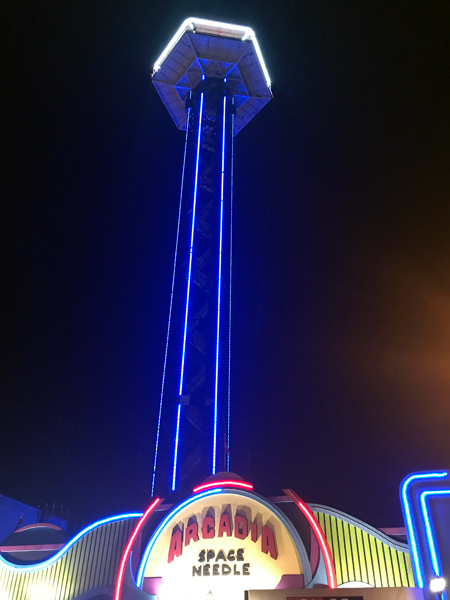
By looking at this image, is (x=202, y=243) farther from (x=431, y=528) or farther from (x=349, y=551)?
(x=431, y=528)

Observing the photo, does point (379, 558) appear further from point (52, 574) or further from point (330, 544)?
point (52, 574)

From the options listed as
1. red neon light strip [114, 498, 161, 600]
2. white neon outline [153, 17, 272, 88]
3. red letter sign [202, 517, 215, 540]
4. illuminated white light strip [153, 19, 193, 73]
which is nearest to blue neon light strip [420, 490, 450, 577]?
red letter sign [202, 517, 215, 540]

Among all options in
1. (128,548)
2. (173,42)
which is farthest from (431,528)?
(173,42)

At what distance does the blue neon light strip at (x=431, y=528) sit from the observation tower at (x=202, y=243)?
6209 mm

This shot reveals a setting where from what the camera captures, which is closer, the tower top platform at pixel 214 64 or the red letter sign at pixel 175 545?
the red letter sign at pixel 175 545

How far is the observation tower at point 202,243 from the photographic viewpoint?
42.7 feet

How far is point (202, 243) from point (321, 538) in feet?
34.3

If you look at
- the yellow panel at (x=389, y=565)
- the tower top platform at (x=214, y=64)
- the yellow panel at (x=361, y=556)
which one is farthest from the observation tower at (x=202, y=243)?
the yellow panel at (x=389, y=565)

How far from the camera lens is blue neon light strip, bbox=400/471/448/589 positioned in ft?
23.2

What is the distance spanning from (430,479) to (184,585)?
4.80 meters

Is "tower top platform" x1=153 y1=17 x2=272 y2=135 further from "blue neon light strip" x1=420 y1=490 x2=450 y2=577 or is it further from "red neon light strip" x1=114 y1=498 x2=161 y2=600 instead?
"blue neon light strip" x1=420 y1=490 x2=450 y2=577

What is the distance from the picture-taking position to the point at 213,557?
8430 mm

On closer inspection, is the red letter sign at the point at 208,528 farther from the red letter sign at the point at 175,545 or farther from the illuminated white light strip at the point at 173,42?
the illuminated white light strip at the point at 173,42

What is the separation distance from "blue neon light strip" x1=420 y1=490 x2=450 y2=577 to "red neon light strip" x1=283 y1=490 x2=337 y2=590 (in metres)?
1.67
